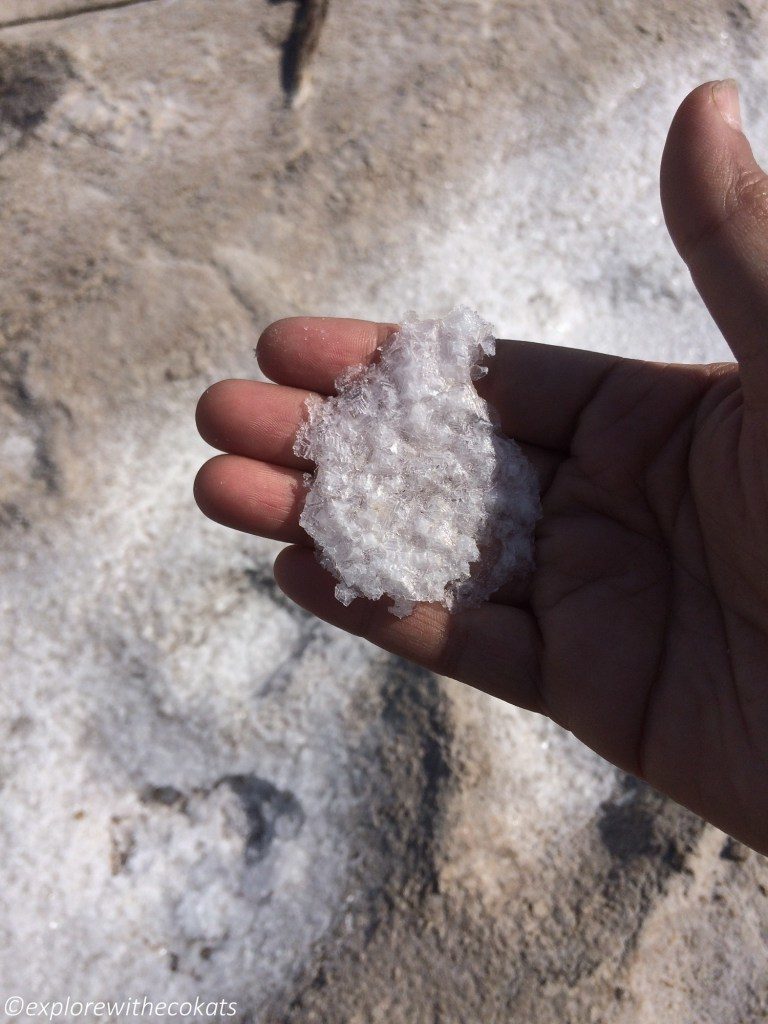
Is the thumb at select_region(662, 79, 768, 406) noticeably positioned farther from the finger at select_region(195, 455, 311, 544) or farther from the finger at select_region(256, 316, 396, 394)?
the finger at select_region(195, 455, 311, 544)

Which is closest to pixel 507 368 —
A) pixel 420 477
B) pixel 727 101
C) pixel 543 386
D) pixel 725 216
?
pixel 543 386

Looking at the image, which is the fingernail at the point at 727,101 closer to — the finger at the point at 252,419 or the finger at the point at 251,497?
the finger at the point at 252,419

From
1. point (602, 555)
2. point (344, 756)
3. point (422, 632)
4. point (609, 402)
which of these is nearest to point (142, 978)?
point (344, 756)

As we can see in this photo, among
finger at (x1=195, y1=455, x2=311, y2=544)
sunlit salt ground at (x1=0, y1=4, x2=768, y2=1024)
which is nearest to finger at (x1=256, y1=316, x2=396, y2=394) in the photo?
finger at (x1=195, y1=455, x2=311, y2=544)

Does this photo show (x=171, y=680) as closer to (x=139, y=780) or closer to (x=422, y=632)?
(x=139, y=780)

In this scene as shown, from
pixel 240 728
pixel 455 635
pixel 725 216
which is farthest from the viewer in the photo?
pixel 240 728

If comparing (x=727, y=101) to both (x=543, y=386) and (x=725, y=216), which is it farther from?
(x=543, y=386)

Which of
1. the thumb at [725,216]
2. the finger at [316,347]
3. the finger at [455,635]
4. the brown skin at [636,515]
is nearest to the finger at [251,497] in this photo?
the brown skin at [636,515]
